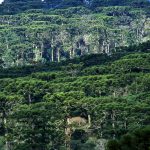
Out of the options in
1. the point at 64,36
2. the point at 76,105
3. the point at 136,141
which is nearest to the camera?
the point at 136,141

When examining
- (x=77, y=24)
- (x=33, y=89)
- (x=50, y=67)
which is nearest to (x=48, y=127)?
(x=33, y=89)

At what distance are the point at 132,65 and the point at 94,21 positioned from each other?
76.1 meters

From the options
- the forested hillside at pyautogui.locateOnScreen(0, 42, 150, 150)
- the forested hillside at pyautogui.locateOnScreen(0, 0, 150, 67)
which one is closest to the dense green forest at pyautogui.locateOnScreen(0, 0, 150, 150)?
the forested hillside at pyautogui.locateOnScreen(0, 42, 150, 150)

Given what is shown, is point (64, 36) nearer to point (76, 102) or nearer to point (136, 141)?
point (76, 102)

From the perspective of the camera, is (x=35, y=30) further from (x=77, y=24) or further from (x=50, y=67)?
(x=50, y=67)

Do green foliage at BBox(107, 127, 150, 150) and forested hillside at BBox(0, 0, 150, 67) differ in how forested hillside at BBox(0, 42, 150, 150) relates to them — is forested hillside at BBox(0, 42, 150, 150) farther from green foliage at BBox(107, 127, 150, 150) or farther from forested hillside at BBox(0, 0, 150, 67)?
forested hillside at BBox(0, 0, 150, 67)

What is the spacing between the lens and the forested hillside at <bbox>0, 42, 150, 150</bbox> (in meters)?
63.1

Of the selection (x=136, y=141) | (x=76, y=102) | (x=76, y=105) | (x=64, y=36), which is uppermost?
(x=136, y=141)

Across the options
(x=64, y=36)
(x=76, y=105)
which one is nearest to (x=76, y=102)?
(x=76, y=105)

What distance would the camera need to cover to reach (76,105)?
7200 cm

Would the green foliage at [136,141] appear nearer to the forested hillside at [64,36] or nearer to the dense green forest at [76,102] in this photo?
the dense green forest at [76,102]

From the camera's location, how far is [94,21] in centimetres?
16862

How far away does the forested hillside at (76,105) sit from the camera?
207 feet

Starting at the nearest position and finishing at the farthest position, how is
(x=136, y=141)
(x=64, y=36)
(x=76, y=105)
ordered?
(x=136, y=141) → (x=76, y=105) → (x=64, y=36)
